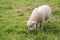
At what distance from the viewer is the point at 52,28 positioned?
8.17 metres

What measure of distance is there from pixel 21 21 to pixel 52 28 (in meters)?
1.47

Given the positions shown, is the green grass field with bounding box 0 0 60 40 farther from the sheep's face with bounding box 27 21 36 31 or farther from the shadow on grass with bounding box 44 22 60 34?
the sheep's face with bounding box 27 21 36 31

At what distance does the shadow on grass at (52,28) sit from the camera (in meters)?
7.89

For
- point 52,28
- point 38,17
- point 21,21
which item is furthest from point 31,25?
point 21,21

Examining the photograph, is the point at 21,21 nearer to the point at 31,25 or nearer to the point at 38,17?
the point at 38,17

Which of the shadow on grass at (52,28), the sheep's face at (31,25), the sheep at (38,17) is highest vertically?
the sheep at (38,17)

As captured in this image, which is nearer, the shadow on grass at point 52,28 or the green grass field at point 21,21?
the green grass field at point 21,21

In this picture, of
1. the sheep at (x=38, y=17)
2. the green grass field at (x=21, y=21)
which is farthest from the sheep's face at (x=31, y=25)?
the green grass field at (x=21, y=21)

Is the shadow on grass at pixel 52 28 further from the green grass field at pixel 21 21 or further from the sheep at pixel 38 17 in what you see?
the sheep at pixel 38 17

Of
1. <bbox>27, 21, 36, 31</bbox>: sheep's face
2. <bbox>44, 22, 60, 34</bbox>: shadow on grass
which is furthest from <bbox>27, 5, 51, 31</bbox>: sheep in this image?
<bbox>44, 22, 60, 34</bbox>: shadow on grass

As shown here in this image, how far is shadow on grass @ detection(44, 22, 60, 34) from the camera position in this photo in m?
7.89

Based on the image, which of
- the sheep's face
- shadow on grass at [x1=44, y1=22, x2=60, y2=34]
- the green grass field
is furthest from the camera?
shadow on grass at [x1=44, y1=22, x2=60, y2=34]

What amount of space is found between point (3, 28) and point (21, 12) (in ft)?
7.73

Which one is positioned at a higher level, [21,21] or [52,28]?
[21,21]
